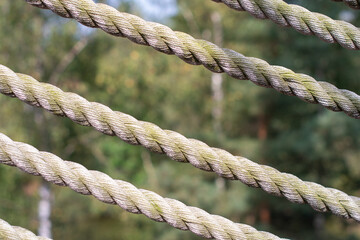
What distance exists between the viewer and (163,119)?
10.7 metres

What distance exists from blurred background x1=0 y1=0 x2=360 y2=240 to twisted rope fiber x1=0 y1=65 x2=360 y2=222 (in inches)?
273

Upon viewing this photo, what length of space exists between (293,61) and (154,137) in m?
7.84

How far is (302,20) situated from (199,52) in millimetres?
230

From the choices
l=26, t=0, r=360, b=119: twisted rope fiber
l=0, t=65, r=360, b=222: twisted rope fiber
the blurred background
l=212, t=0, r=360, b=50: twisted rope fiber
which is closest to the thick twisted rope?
l=0, t=65, r=360, b=222: twisted rope fiber

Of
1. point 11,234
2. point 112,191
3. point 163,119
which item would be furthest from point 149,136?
point 163,119

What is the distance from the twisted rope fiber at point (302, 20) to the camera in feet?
3.17

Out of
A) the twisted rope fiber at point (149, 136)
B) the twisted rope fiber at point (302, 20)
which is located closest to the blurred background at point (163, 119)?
the twisted rope fiber at point (302, 20)

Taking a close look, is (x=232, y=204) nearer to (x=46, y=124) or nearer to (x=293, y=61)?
(x=293, y=61)

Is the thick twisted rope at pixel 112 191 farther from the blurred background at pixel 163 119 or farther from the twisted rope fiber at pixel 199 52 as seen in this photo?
the blurred background at pixel 163 119

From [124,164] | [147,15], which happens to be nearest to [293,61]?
[147,15]

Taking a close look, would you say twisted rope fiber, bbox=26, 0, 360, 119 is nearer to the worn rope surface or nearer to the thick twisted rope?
the thick twisted rope

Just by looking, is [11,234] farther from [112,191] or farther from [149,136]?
[149,136]

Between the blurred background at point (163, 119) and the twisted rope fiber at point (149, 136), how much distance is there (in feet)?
22.7

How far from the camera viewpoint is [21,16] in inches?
309
